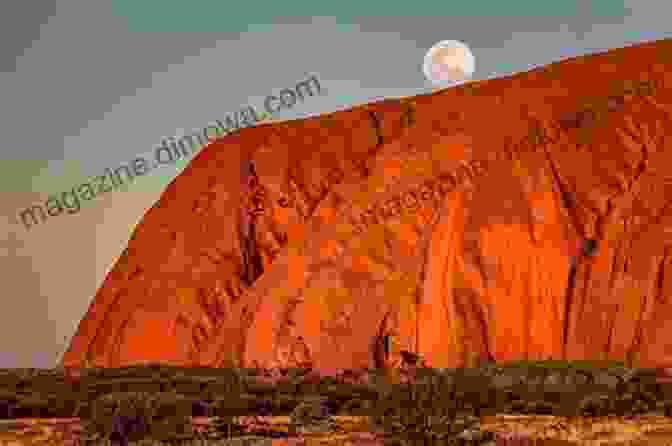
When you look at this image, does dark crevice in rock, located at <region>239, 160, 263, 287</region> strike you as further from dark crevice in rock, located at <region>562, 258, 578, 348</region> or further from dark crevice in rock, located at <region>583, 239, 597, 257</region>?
dark crevice in rock, located at <region>583, 239, 597, 257</region>

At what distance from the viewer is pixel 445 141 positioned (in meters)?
39.4

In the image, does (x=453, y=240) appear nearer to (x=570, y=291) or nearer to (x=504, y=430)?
(x=570, y=291)

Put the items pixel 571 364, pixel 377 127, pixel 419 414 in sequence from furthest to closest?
pixel 377 127
pixel 571 364
pixel 419 414

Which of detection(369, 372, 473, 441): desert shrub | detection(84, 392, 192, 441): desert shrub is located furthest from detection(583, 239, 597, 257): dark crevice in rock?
detection(84, 392, 192, 441): desert shrub

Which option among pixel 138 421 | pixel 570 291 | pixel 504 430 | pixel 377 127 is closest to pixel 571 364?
pixel 570 291

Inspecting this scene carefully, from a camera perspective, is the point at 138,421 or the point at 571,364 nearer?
the point at 138,421

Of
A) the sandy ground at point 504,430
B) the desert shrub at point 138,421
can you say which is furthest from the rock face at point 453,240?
the desert shrub at point 138,421

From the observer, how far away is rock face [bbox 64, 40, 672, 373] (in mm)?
33812

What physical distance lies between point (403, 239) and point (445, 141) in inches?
161

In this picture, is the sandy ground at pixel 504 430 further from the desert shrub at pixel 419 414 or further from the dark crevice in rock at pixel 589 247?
the dark crevice in rock at pixel 589 247

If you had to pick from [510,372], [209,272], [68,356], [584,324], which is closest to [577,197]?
[584,324]

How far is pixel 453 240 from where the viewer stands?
3547 cm

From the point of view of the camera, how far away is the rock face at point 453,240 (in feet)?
111

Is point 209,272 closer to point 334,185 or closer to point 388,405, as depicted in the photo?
point 334,185
